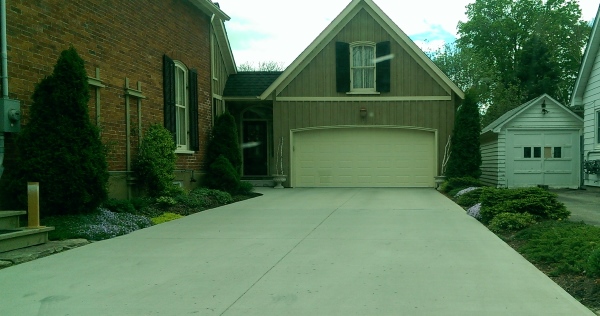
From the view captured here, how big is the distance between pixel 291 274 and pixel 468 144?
12843 mm

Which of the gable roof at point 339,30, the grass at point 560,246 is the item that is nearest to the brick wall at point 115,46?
the gable roof at point 339,30

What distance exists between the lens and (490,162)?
2109 cm

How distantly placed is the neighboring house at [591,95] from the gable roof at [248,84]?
10.5 m

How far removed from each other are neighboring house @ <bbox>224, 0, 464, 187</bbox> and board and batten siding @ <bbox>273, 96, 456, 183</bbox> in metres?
0.03

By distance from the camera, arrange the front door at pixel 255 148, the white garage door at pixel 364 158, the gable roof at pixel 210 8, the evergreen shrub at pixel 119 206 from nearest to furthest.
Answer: the evergreen shrub at pixel 119 206
the gable roof at pixel 210 8
the white garage door at pixel 364 158
the front door at pixel 255 148

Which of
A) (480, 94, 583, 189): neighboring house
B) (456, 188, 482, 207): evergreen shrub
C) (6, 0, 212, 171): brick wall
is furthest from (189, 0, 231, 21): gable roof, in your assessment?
(480, 94, 583, 189): neighboring house

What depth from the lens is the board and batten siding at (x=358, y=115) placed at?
758 inches

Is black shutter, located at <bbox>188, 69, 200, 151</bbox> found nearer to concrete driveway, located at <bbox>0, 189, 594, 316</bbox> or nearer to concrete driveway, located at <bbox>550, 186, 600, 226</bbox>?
concrete driveway, located at <bbox>0, 189, 594, 316</bbox>

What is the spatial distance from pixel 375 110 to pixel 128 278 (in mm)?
14482

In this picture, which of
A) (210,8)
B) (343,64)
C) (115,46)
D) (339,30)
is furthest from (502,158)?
(115,46)

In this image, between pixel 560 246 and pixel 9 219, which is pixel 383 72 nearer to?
pixel 560 246

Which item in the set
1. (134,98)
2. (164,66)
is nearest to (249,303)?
(134,98)

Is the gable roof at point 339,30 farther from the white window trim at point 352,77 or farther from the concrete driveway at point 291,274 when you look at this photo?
the concrete driveway at point 291,274

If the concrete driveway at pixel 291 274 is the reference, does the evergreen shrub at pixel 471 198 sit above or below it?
above
